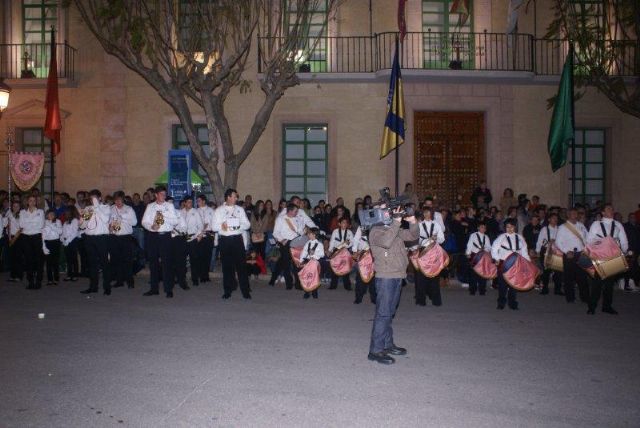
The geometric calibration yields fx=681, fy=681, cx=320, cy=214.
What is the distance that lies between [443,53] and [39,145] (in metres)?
13.2

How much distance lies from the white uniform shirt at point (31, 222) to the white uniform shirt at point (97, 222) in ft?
3.95

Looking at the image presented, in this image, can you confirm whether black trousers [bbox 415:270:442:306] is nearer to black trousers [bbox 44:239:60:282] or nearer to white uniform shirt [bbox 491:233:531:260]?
white uniform shirt [bbox 491:233:531:260]

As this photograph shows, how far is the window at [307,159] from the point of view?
21.4 meters

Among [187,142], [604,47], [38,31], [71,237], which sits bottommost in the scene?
[71,237]

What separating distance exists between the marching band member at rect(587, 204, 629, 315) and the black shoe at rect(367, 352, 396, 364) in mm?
5126

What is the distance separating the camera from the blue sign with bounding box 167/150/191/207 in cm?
1695

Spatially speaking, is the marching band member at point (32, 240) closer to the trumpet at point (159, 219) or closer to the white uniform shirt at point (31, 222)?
the white uniform shirt at point (31, 222)

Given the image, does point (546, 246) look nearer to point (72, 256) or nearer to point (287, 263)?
point (287, 263)

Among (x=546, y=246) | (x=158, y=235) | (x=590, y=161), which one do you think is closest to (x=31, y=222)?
(x=158, y=235)

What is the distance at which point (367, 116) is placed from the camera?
822 inches

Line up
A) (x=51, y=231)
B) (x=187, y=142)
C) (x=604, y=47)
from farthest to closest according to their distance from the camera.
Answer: (x=187, y=142) → (x=604, y=47) → (x=51, y=231)

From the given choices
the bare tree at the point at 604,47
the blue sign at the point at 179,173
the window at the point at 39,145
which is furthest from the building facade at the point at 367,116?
the blue sign at the point at 179,173

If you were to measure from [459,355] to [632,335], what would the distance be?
9.73 ft

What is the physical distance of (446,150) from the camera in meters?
21.3
